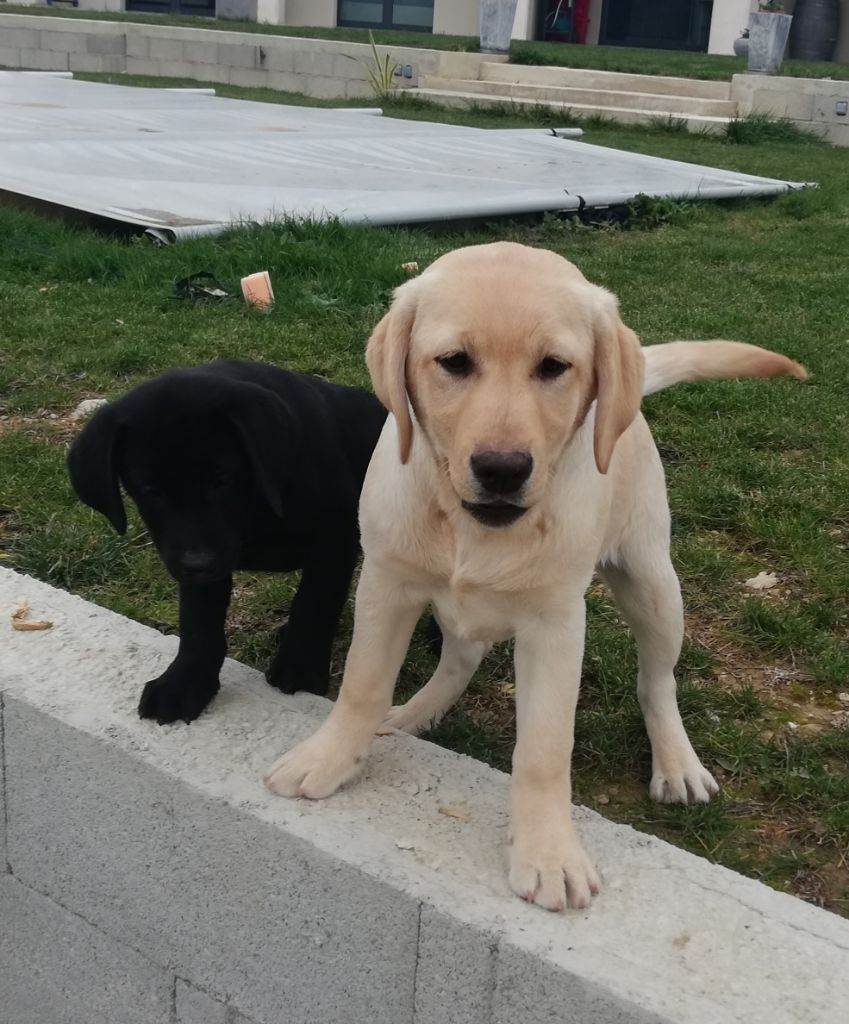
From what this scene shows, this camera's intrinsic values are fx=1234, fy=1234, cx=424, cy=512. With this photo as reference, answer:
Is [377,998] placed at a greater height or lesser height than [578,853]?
lesser

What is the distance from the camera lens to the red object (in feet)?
83.2

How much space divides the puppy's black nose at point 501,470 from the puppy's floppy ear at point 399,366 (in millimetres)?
246

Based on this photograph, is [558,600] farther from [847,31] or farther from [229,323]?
[847,31]

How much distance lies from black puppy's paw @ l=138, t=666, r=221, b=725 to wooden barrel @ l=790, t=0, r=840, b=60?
22.0 metres

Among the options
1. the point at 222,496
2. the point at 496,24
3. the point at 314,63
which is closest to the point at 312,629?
the point at 222,496

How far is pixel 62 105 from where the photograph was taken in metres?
13.2

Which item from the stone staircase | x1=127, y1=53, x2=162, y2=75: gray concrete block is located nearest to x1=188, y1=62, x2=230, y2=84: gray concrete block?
x1=127, y1=53, x2=162, y2=75: gray concrete block

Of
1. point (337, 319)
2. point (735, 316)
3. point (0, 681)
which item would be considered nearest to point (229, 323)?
point (337, 319)

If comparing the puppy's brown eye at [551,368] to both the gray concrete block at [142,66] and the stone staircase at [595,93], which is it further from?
the gray concrete block at [142,66]

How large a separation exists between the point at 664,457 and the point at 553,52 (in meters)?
17.8

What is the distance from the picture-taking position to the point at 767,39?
1667 cm

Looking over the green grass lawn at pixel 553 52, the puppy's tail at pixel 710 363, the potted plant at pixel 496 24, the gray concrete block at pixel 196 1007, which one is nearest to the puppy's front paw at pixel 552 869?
the gray concrete block at pixel 196 1007

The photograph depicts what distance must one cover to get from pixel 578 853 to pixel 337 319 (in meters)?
4.10

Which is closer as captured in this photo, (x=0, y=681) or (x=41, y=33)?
(x=0, y=681)
